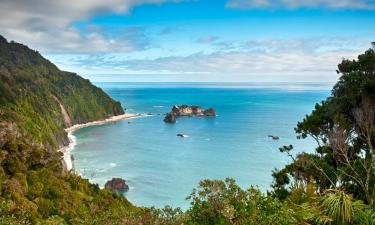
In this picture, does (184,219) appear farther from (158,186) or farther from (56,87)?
(56,87)

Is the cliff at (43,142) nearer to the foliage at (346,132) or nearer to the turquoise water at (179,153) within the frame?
the foliage at (346,132)

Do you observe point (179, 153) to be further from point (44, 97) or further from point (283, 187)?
point (283, 187)

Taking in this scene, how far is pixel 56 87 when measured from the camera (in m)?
151

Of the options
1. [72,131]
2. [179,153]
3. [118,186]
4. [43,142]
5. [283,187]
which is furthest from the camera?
[72,131]

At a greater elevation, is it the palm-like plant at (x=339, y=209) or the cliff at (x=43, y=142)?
the palm-like plant at (x=339, y=209)

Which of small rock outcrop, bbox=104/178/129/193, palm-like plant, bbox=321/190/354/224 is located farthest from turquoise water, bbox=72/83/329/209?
palm-like plant, bbox=321/190/354/224

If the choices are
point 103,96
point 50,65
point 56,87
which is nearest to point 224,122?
point 103,96

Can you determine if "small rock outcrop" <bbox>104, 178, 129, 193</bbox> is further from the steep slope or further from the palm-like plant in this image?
the palm-like plant

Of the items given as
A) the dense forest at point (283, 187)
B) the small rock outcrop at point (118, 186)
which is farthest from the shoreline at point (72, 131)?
the dense forest at point (283, 187)

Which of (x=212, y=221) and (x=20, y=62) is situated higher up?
(x=20, y=62)

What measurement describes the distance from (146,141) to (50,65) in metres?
90.0

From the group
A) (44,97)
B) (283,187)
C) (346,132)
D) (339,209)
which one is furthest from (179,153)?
(339,209)

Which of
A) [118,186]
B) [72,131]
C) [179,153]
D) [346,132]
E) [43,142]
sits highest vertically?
[346,132]

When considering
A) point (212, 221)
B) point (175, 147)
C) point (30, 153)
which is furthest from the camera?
point (175, 147)
